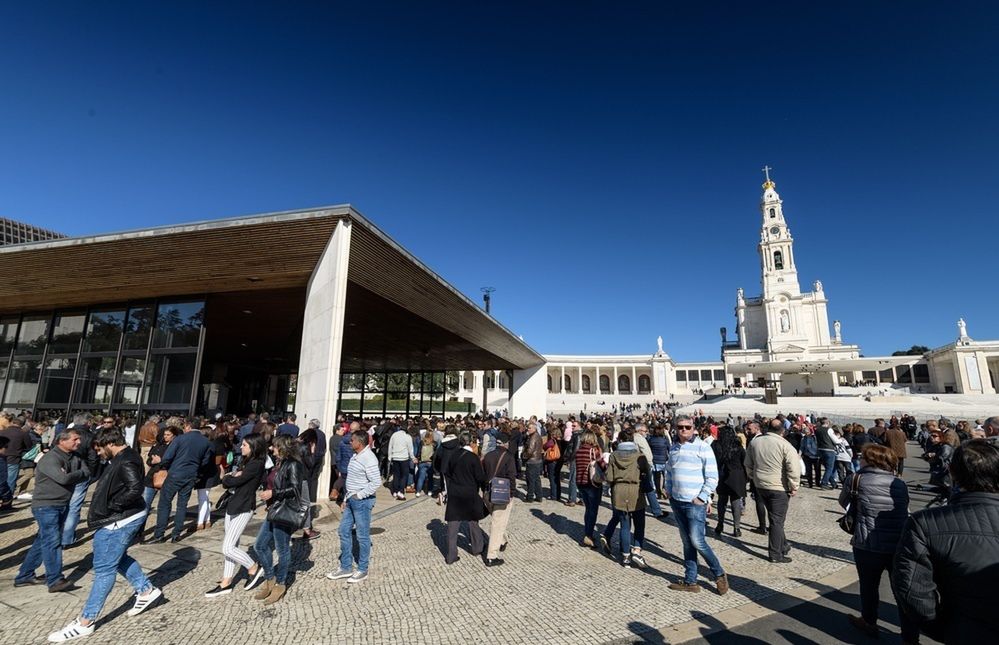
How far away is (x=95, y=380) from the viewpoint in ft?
49.2

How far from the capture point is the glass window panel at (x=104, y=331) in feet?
49.8

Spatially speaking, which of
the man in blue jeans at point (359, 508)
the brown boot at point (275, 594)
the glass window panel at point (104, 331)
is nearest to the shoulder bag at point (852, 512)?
the man in blue jeans at point (359, 508)

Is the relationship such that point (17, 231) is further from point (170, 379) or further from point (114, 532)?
point (114, 532)

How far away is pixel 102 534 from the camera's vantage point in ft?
13.2

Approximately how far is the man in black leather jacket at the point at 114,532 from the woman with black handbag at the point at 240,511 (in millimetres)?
681

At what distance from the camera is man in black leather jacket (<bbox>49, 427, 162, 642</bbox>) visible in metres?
3.88

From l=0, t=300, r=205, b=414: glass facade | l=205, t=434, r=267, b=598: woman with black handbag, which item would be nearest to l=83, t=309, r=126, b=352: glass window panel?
l=0, t=300, r=205, b=414: glass facade

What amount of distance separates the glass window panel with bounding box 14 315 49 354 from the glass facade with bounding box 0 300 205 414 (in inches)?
1.5

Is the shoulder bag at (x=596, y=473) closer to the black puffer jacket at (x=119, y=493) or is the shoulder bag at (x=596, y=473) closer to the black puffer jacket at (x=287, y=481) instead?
the black puffer jacket at (x=287, y=481)

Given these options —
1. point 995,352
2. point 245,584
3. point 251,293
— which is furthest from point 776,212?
point 245,584

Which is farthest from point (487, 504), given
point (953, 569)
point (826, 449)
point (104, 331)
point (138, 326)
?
point (104, 331)

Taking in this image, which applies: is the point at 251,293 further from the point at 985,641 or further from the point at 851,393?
the point at 851,393

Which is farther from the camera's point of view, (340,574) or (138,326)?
(138,326)

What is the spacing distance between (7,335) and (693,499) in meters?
25.0
